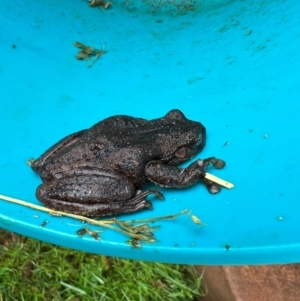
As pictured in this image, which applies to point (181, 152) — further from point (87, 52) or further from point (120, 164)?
point (87, 52)


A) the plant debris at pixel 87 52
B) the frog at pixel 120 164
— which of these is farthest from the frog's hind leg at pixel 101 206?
the plant debris at pixel 87 52

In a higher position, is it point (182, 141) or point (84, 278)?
point (182, 141)

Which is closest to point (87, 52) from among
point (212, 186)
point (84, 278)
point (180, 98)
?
point (180, 98)

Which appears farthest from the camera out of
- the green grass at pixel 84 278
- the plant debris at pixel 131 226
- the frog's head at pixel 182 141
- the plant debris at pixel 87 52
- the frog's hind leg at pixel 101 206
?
the green grass at pixel 84 278

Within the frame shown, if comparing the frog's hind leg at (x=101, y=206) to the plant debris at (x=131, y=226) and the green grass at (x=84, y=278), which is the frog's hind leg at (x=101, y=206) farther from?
the green grass at (x=84, y=278)

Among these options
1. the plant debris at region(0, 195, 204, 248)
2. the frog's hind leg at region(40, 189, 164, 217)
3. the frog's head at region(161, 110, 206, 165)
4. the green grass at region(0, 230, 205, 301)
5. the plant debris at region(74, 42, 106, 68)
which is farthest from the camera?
the green grass at region(0, 230, 205, 301)

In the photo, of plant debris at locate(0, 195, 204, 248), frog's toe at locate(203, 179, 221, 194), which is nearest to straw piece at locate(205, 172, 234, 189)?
frog's toe at locate(203, 179, 221, 194)

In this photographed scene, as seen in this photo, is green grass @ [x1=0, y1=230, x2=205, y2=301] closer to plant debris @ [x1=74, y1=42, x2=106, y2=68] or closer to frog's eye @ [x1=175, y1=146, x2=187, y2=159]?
frog's eye @ [x1=175, y1=146, x2=187, y2=159]
